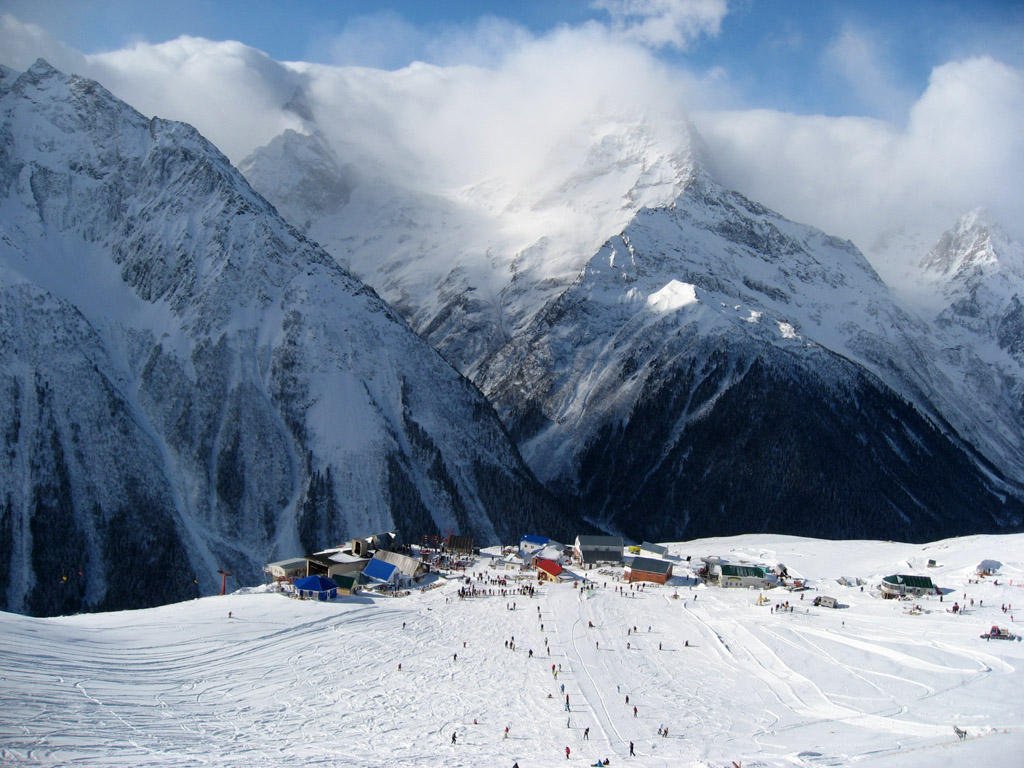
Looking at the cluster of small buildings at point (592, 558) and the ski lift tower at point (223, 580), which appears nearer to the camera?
the ski lift tower at point (223, 580)

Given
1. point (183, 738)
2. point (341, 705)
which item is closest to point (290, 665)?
point (341, 705)

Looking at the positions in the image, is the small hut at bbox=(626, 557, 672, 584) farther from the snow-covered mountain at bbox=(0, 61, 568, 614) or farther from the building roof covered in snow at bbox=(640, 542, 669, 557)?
the snow-covered mountain at bbox=(0, 61, 568, 614)

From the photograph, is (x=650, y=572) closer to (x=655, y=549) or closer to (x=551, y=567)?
(x=551, y=567)

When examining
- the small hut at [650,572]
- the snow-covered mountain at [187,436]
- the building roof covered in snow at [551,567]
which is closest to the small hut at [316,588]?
the building roof covered in snow at [551,567]

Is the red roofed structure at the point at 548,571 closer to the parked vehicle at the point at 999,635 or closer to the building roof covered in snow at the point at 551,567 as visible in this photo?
the building roof covered in snow at the point at 551,567

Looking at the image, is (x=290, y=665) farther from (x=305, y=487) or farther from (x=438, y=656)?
(x=305, y=487)
